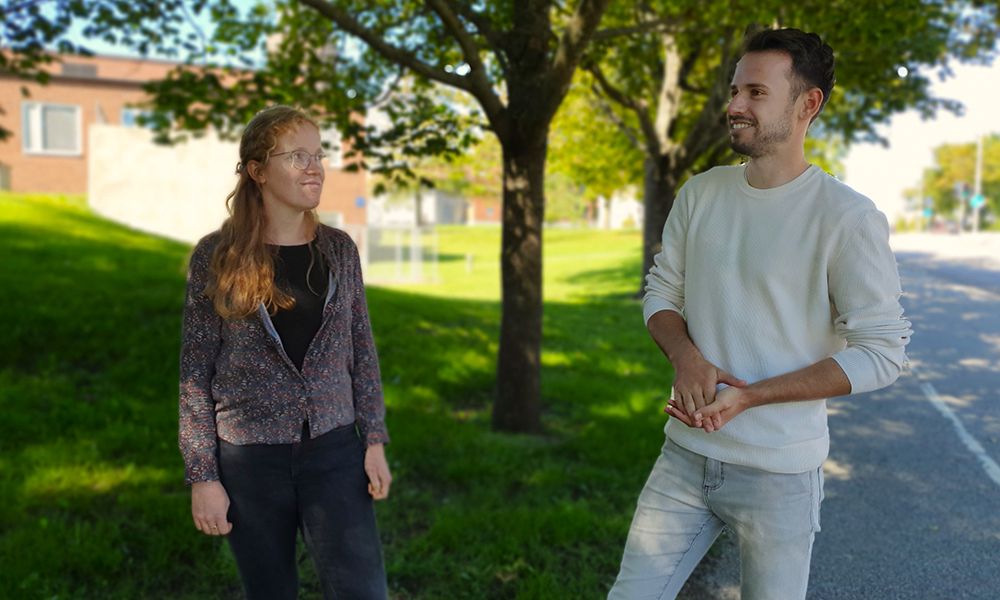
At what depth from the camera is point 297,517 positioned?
251 cm

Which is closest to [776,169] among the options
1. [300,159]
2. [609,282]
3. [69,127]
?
[300,159]

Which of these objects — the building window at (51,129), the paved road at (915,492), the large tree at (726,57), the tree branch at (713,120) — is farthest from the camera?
the building window at (51,129)

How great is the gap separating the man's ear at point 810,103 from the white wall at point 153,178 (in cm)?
2831

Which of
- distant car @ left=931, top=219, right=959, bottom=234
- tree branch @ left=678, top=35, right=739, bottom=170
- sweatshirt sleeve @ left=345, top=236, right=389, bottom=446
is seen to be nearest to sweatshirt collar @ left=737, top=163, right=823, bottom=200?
sweatshirt sleeve @ left=345, top=236, right=389, bottom=446

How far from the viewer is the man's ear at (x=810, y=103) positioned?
2094 mm

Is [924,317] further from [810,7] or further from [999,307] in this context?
[810,7]

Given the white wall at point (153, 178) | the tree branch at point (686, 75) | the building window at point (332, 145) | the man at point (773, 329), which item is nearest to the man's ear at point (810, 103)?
the man at point (773, 329)

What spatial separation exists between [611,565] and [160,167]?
2811cm

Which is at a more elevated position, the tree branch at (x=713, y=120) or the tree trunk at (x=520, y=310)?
the tree branch at (x=713, y=120)

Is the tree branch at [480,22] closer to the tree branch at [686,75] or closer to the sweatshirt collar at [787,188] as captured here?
the sweatshirt collar at [787,188]

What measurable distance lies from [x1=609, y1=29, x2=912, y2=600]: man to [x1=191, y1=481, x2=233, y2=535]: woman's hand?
50.8 inches

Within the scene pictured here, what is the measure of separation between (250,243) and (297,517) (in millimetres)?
883

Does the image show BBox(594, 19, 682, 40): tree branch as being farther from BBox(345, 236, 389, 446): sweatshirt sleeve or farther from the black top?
the black top

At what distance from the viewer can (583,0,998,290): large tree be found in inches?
335
